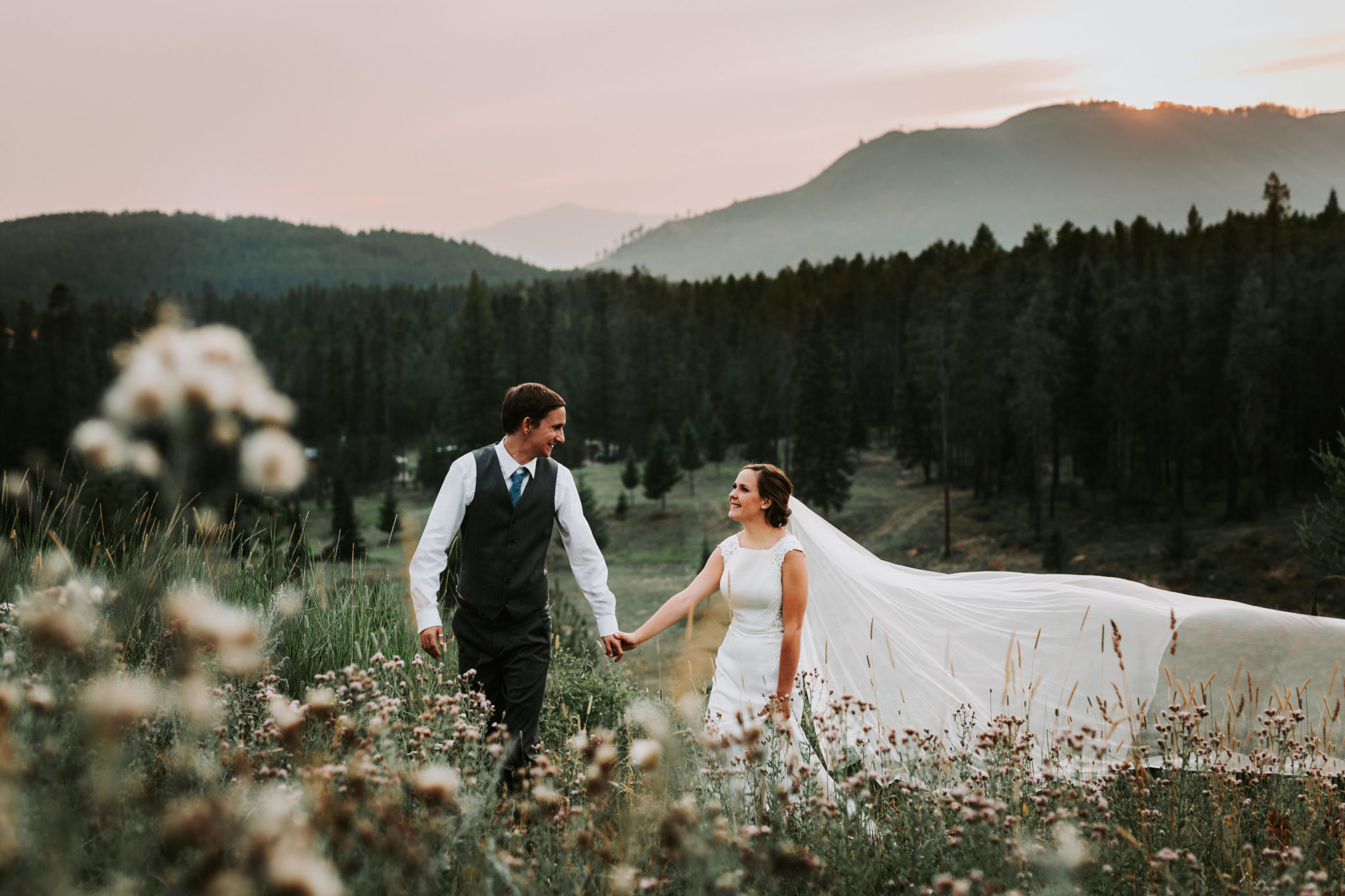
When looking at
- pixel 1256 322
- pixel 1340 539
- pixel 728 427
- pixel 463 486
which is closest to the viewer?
pixel 463 486

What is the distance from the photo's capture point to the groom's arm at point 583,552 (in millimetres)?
4520

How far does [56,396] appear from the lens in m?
63.4

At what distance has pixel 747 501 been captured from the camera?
Answer: 4.77m

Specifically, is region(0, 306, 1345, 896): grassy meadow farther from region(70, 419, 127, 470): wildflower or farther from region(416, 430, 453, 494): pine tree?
region(416, 430, 453, 494): pine tree

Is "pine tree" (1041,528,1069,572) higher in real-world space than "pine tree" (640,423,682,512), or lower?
lower

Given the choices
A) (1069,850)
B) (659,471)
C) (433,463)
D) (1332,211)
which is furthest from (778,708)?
(1332,211)

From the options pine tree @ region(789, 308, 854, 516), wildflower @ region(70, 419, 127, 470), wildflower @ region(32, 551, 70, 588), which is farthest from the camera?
pine tree @ region(789, 308, 854, 516)

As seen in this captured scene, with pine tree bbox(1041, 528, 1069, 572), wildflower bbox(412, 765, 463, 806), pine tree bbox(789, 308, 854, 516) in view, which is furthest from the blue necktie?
pine tree bbox(789, 308, 854, 516)

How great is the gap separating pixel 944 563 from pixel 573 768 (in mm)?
48292

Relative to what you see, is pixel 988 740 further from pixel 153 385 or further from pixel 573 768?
pixel 153 385

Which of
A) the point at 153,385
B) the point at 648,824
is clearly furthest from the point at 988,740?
the point at 153,385

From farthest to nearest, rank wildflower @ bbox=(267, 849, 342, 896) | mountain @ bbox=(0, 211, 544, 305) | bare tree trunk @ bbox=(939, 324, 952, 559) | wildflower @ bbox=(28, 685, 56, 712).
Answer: mountain @ bbox=(0, 211, 544, 305) < bare tree trunk @ bbox=(939, 324, 952, 559) < wildflower @ bbox=(28, 685, 56, 712) < wildflower @ bbox=(267, 849, 342, 896)

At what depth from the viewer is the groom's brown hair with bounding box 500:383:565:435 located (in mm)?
4270

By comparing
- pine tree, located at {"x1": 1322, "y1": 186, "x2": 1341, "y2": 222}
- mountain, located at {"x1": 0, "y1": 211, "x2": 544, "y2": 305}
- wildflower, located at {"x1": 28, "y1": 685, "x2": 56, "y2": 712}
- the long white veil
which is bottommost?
the long white veil
